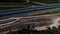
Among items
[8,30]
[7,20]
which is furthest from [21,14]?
[8,30]

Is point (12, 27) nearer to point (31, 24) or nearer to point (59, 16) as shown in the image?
point (31, 24)

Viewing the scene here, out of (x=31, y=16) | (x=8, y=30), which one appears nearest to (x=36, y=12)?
(x=31, y=16)

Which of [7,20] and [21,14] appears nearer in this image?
[7,20]

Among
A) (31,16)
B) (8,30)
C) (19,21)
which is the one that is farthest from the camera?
(31,16)

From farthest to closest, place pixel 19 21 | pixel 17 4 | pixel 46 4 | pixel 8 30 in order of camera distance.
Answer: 1. pixel 46 4
2. pixel 17 4
3. pixel 19 21
4. pixel 8 30

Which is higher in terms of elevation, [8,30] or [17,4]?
[17,4]

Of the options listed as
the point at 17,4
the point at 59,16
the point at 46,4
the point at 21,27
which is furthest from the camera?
the point at 46,4

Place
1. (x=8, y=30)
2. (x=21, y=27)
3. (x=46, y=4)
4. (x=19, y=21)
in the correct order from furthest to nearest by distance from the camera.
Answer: (x=46, y=4)
(x=19, y=21)
(x=21, y=27)
(x=8, y=30)

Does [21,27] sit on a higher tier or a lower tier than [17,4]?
lower

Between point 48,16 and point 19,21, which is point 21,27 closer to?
point 19,21
